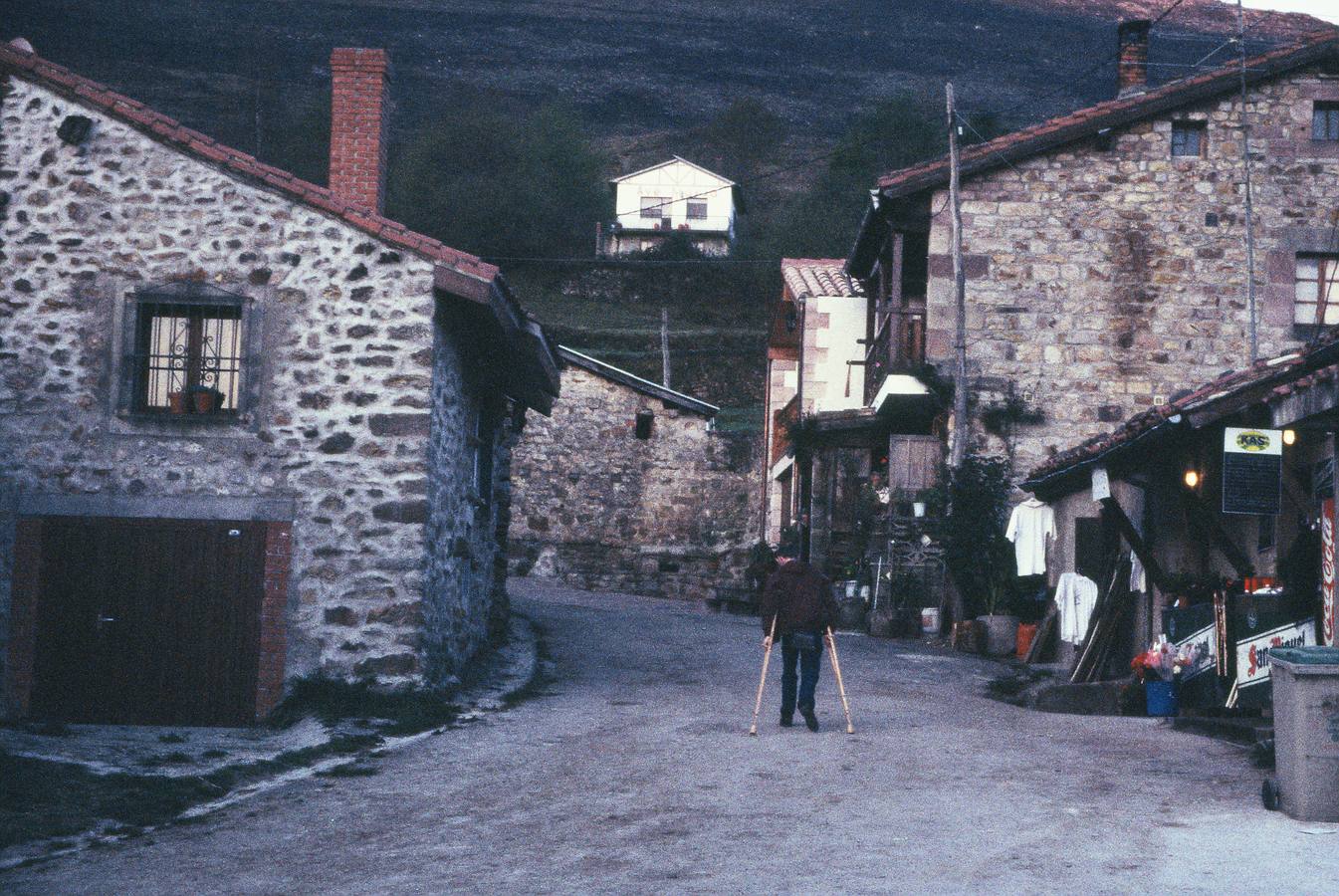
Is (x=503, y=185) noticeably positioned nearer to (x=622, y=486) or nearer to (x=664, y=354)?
(x=664, y=354)

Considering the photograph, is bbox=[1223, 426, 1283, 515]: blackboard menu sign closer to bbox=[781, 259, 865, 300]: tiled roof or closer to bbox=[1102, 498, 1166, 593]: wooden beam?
bbox=[1102, 498, 1166, 593]: wooden beam

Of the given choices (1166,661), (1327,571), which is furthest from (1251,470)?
(1166,661)

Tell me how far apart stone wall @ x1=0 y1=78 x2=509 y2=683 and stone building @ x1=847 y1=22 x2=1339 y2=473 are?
37.5ft

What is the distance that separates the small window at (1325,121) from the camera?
2298 centimetres

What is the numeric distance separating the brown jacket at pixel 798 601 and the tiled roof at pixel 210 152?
3772 millimetres

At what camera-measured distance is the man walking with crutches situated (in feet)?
40.7

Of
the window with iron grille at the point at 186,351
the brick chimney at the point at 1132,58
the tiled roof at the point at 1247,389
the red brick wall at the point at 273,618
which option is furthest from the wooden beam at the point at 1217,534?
the brick chimney at the point at 1132,58

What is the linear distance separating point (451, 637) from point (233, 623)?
2.38m

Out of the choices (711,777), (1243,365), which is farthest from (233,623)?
(1243,365)

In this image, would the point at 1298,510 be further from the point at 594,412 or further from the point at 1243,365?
the point at 594,412

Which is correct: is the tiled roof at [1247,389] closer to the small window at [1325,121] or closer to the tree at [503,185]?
the small window at [1325,121]

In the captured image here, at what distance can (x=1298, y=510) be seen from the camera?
12.4m

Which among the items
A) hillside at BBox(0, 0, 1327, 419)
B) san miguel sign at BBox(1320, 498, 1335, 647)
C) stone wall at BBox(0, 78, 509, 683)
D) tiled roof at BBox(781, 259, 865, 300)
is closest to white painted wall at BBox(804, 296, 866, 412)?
tiled roof at BBox(781, 259, 865, 300)

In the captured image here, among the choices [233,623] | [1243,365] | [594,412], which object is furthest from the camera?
[594,412]
